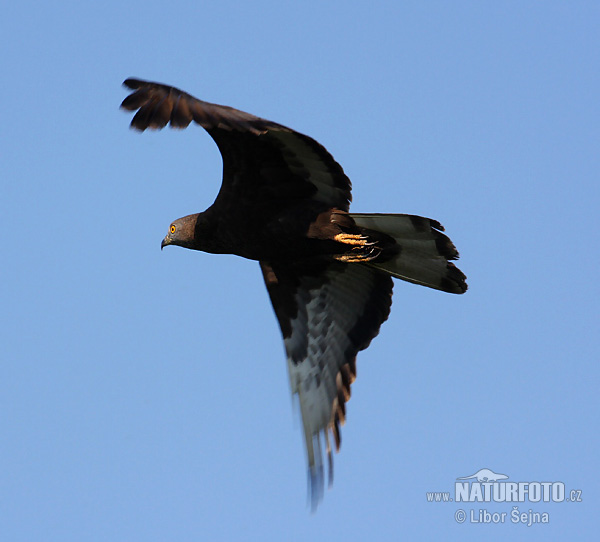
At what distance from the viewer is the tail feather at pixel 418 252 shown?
868cm

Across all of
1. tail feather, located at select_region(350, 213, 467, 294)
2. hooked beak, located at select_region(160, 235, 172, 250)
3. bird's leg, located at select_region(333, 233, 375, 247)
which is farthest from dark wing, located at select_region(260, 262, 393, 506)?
hooked beak, located at select_region(160, 235, 172, 250)

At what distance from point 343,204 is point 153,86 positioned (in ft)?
7.24

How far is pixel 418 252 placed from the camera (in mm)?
8938

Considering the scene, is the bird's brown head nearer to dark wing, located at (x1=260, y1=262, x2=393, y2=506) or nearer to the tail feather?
dark wing, located at (x1=260, y1=262, x2=393, y2=506)

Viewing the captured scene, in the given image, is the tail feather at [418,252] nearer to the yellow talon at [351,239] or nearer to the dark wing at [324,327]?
the yellow talon at [351,239]

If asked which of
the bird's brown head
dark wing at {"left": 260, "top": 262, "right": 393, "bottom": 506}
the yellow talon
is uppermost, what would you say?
the bird's brown head

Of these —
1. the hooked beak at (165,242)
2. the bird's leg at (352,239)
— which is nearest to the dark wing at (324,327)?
the bird's leg at (352,239)

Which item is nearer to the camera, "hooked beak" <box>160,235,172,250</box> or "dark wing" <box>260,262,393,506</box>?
"dark wing" <box>260,262,393,506</box>

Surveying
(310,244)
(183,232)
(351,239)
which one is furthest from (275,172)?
(183,232)

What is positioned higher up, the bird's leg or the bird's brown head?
the bird's brown head

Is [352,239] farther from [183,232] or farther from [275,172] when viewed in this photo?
[183,232]

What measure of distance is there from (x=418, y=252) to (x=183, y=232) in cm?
227

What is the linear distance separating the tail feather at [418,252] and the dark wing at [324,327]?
538 mm

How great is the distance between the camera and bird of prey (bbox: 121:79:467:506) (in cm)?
840
